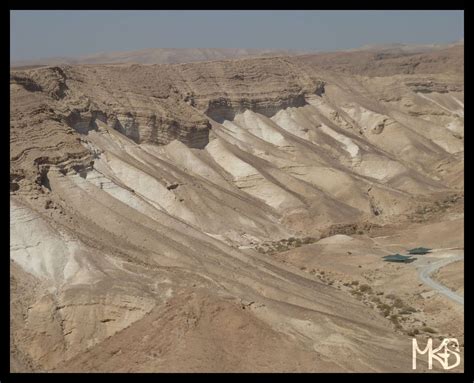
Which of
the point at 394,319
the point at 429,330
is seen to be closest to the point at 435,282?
the point at 394,319

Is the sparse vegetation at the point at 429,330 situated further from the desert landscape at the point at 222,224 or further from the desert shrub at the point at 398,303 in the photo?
the desert shrub at the point at 398,303

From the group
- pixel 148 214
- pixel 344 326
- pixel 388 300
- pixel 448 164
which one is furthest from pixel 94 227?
pixel 448 164

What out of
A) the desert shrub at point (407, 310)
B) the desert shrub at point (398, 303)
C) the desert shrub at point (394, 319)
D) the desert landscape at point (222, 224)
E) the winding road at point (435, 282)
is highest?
the desert landscape at point (222, 224)

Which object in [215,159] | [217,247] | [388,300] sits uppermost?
[215,159]

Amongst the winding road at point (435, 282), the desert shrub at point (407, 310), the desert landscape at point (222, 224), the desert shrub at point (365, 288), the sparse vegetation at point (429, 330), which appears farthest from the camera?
the desert shrub at point (365, 288)

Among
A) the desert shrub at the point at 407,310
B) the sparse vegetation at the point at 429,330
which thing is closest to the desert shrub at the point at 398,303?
the desert shrub at the point at 407,310

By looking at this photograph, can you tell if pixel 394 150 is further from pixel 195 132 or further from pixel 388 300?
pixel 388 300
